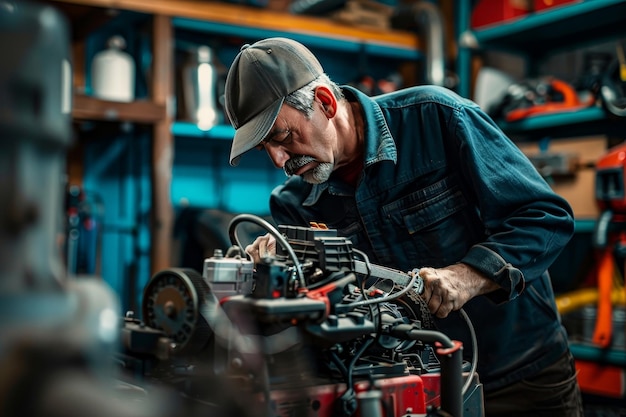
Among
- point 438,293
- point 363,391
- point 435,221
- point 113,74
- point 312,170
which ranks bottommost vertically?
point 363,391

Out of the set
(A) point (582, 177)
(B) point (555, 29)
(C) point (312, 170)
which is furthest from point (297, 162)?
(B) point (555, 29)

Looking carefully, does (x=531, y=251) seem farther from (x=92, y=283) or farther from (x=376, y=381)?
(x=92, y=283)

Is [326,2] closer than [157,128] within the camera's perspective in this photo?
No

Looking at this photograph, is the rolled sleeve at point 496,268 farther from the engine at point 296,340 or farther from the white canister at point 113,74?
the white canister at point 113,74

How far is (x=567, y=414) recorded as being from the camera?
1.57 metres

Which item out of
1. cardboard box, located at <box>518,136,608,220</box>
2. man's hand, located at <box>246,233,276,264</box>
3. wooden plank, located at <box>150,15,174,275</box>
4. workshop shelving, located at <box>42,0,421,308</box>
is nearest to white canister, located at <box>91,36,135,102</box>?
workshop shelving, located at <box>42,0,421,308</box>

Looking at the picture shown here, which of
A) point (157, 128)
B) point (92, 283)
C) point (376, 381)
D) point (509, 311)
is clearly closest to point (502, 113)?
point (157, 128)

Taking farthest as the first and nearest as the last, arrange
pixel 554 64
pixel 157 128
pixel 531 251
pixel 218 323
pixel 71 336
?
1. pixel 554 64
2. pixel 157 128
3. pixel 531 251
4. pixel 218 323
5. pixel 71 336

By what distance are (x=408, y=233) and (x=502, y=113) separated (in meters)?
2.10

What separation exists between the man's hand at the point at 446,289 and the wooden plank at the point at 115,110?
1.78m

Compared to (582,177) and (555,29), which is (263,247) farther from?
(555,29)

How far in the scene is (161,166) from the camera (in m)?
2.87

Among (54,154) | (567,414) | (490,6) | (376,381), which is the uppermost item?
(490,6)

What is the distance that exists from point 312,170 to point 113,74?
1829mm
